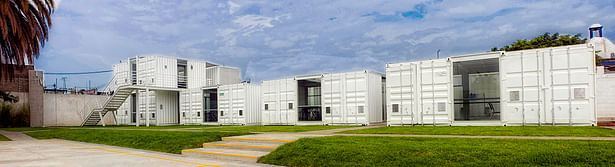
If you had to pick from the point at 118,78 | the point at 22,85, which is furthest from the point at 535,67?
the point at 22,85

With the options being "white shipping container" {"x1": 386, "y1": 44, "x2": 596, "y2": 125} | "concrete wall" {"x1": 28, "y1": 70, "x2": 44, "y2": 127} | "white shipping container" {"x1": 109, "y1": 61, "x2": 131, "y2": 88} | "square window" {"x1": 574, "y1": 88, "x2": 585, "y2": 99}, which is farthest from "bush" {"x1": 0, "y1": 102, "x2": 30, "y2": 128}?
"square window" {"x1": 574, "y1": 88, "x2": 585, "y2": 99}

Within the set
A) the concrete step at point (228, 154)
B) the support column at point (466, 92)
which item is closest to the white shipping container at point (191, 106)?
the support column at point (466, 92)

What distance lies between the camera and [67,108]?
139 feet

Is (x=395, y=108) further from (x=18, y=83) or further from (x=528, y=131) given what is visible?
(x=18, y=83)

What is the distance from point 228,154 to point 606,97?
20.5 m

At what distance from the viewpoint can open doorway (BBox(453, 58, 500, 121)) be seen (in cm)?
2500

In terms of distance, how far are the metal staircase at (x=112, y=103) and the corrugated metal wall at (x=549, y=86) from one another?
98.8 feet

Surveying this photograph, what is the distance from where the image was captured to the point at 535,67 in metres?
18.8

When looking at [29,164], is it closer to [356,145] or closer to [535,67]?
[356,145]

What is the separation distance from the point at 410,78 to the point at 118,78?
34024mm

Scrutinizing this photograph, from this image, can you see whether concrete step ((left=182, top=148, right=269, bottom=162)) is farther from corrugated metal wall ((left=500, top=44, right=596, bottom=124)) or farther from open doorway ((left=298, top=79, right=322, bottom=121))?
open doorway ((left=298, top=79, right=322, bottom=121))

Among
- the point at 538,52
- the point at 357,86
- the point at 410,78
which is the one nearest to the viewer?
the point at 538,52

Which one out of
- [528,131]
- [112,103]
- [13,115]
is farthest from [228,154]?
[13,115]

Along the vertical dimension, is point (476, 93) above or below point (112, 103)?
above
